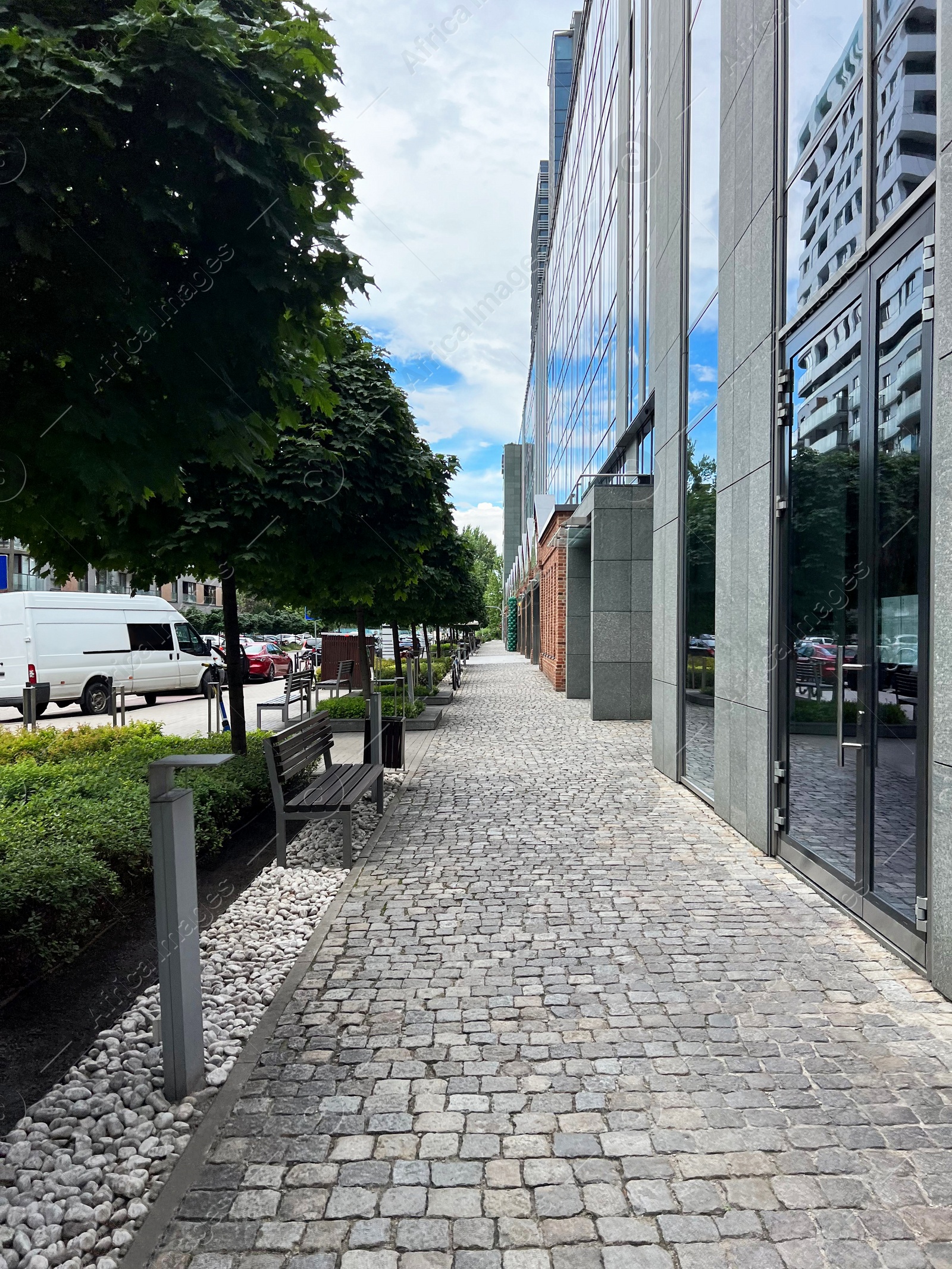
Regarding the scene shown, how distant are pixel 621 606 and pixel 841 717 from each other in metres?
11.3

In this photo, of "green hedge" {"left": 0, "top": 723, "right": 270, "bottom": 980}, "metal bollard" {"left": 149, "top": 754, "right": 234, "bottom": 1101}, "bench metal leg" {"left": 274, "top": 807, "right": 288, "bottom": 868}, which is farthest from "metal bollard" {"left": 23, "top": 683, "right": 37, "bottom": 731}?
"metal bollard" {"left": 149, "top": 754, "right": 234, "bottom": 1101}

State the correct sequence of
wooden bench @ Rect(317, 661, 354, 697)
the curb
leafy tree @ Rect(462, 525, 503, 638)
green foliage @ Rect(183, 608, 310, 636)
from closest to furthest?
the curb, wooden bench @ Rect(317, 661, 354, 697), green foliage @ Rect(183, 608, 310, 636), leafy tree @ Rect(462, 525, 503, 638)

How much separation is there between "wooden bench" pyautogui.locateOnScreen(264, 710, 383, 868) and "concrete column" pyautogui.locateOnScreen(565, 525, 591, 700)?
47.2ft

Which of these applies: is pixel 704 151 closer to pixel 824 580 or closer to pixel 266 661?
pixel 824 580

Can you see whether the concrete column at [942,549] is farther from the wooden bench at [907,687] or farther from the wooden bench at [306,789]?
the wooden bench at [306,789]

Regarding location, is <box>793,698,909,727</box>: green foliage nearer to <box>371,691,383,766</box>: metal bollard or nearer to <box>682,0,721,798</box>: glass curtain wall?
<box>682,0,721,798</box>: glass curtain wall

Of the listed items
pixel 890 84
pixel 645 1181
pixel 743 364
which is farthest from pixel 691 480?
pixel 645 1181

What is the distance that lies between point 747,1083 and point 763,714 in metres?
3.77

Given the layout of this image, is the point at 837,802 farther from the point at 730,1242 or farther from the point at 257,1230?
the point at 257,1230

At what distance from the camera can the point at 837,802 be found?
17.6 feet

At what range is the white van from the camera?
17844 mm

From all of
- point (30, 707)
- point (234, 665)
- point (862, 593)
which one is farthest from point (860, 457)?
point (30, 707)

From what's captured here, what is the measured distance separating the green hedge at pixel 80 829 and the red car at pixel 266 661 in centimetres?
2080

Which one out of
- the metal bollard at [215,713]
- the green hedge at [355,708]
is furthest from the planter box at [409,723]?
the metal bollard at [215,713]
